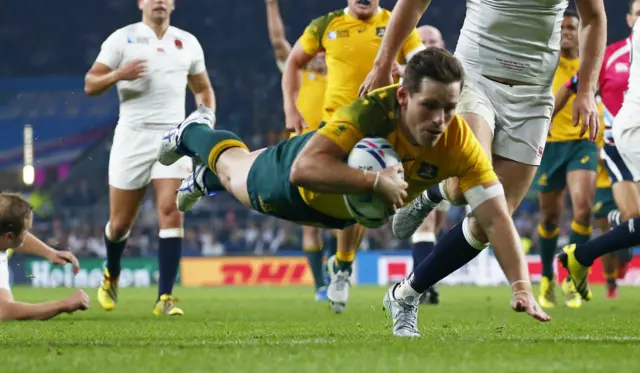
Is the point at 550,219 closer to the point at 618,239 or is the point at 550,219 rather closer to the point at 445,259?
the point at 618,239

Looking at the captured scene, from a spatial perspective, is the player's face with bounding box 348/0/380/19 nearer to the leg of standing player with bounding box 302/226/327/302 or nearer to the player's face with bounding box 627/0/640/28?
the player's face with bounding box 627/0/640/28

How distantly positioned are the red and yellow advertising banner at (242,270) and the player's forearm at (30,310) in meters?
14.9

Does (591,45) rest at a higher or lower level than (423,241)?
higher

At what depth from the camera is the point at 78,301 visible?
5516 millimetres

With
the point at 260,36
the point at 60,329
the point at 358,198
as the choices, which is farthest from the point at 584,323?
the point at 260,36

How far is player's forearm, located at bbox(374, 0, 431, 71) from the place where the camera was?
5082 millimetres

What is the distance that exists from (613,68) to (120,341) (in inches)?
217

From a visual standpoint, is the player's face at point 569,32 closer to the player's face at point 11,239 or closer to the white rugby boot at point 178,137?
the white rugby boot at point 178,137

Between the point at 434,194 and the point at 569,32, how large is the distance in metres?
4.37

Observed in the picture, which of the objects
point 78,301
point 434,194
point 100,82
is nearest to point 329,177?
point 434,194

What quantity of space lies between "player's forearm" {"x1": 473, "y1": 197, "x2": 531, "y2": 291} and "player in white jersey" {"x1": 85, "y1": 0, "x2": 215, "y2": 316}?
4.21m

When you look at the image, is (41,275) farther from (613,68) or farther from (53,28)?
(613,68)

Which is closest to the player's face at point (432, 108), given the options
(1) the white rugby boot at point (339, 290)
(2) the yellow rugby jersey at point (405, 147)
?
(2) the yellow rugby jersey at point (405, 147)

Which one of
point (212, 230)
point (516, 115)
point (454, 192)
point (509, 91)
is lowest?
point (212, 230)
